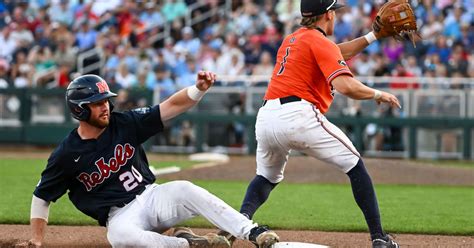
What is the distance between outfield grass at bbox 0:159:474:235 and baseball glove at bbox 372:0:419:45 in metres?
1.80

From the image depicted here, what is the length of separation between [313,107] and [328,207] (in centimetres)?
346

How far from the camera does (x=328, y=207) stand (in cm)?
973

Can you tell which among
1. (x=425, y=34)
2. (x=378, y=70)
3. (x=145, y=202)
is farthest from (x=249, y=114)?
(x=145, y=202)

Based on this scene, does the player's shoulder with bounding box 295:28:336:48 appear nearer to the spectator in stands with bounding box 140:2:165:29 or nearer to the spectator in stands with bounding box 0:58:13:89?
the spectator in stands with bounding box 0:58:13:89

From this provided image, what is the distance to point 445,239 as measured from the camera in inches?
292

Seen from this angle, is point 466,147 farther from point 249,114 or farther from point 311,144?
point 311,144

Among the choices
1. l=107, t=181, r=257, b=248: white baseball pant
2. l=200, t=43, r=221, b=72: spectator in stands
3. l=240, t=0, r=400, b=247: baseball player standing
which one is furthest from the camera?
l=200, t=43, r=221, b=72: spectator in stands

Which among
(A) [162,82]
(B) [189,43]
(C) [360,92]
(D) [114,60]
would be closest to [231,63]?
(A) [162,82]

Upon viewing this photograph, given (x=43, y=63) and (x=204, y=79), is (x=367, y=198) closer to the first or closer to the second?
(x=204, y=79)

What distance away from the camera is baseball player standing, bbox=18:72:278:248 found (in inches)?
241

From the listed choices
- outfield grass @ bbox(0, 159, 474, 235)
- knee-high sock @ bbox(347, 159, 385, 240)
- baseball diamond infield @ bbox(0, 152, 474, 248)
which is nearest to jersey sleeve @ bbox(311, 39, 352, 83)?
knee-high sock @ bbox(347, 159, 385, 240)

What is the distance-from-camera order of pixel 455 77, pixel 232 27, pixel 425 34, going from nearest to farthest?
pixel 455 77 → pixel 425 34 → pixel 232 27

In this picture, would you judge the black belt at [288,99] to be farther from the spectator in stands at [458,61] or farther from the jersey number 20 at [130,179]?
the spectator in stands at [458,61]

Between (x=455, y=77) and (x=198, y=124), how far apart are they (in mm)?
5082
